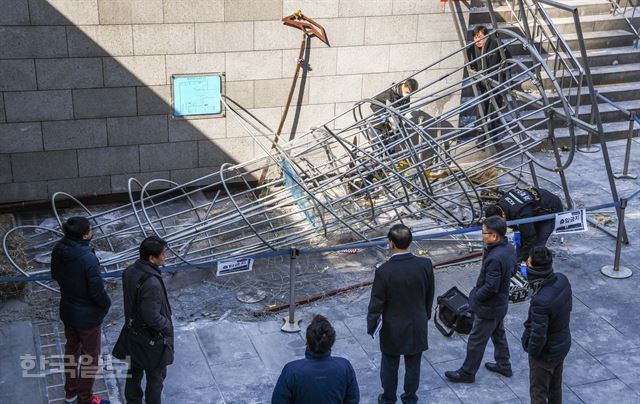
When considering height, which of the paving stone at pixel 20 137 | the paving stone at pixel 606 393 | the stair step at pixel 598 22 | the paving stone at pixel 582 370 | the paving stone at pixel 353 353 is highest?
the stair step at pixel 598 22

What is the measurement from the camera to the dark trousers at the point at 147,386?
6.81 metres

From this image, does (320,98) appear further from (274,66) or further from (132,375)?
(132,375)

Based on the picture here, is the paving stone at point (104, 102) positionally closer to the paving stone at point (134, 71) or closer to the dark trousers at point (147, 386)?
the paving stone at point (134, 71)

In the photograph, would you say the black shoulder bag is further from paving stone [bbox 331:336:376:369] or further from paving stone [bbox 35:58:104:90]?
paving stone [bbox 35:58:104:90]

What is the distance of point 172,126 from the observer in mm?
11523

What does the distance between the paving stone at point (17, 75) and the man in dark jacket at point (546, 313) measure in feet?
22.1

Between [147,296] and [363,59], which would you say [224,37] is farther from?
[147,296]

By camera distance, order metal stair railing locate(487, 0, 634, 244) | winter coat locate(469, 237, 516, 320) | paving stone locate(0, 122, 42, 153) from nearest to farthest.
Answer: winter coat locate(469, 237, 516, 320) < metal stair railing locate(487, 0, 634, 244) < paving stone locate(0, 122, 42, 153)

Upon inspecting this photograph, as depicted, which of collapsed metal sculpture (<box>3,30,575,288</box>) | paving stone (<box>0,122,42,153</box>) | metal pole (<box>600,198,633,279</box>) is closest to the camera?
collapsed metal sculpture (<box>3,30,575,288</box>)

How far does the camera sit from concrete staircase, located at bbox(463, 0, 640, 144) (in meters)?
14.0

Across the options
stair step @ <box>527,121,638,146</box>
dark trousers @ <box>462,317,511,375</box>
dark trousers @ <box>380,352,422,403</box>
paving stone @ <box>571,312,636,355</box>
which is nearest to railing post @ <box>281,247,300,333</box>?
dark trousers @ <box>380,352,422,403</box>

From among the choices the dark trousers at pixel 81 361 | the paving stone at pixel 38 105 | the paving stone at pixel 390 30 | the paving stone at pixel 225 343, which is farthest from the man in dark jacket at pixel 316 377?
the paving stone at pixel 390 30

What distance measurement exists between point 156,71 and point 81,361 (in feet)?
16.0

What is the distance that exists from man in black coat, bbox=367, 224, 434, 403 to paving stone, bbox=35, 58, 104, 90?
218 inches
